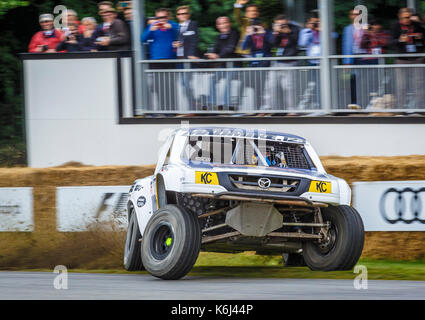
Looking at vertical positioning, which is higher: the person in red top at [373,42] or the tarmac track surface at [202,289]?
the person in red top at [373,42]

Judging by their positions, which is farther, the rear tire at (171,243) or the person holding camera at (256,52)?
the person holding camera at (256,52)

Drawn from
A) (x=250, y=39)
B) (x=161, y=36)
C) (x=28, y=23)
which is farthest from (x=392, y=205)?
(x=28, y=23)

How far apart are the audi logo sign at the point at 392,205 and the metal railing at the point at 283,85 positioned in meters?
2.60

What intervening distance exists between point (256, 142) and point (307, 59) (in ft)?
15.3

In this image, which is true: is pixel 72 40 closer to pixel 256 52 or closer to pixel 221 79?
pixel 221 79

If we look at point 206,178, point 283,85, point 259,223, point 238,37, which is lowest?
point 259,223

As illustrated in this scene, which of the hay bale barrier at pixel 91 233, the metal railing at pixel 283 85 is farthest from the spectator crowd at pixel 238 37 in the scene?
the hay bale barrier at pixel 91 233

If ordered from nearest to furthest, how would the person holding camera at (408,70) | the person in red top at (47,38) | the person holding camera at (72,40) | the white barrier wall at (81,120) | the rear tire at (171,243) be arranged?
the rear tire at (171,243) < the person holding camera at (408,70) < the white barrier wall at (81,120) < the person holding camera at (72,40) < the person in red top at (47,38)

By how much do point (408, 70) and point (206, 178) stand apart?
245 inches

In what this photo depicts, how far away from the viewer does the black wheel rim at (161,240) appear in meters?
8.35

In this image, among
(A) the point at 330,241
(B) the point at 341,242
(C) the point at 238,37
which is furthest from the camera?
(C) the point at 238,37

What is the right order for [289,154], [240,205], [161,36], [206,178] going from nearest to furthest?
[206,178] < [240,205] < [289,154] < [161,36]

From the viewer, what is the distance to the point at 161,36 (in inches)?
536

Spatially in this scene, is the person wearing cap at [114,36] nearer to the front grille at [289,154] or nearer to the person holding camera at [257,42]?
the person holding camera at [257,42]
